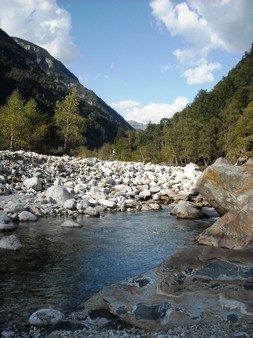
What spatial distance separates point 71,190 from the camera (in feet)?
78.4

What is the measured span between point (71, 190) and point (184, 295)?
17538 mm

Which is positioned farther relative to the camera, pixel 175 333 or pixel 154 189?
pixel 154 189

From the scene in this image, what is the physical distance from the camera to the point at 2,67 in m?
137

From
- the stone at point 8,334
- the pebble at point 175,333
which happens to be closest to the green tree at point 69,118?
the stone at point 8,334

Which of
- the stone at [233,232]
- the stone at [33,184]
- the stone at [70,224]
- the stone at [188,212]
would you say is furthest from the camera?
the stone at [33,184]

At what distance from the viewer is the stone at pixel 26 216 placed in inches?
686

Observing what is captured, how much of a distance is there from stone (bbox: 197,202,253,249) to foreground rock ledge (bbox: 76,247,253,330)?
305 cm

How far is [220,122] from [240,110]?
178 inches

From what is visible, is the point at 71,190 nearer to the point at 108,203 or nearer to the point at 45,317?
the point at 108,203

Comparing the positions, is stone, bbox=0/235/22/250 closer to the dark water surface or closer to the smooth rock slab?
the dark water surface

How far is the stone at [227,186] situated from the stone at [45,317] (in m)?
9.18

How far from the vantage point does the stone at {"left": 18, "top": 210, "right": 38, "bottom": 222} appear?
17.4 m

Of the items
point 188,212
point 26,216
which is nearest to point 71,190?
point 26,216

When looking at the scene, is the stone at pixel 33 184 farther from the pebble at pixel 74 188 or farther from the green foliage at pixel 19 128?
the green foliage at pixel 19 128
